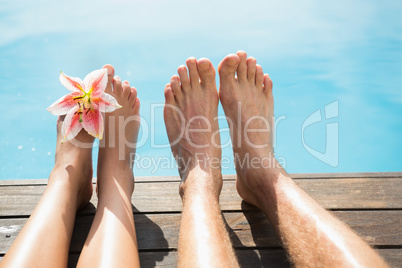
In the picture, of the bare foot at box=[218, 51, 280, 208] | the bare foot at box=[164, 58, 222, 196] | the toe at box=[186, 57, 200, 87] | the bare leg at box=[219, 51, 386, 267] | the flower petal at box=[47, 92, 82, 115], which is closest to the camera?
the bare leg at box=[219, 51, 386, 267]

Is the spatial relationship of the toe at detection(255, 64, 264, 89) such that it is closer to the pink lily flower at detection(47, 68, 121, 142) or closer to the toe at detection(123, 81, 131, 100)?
the toe at detection(123, 81, 131, 100)

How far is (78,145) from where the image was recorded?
1.69 metres

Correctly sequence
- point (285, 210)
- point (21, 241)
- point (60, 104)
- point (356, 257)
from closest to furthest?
point (356, 257)
point (21, 241)
point (285, 210)
point (60, 104)

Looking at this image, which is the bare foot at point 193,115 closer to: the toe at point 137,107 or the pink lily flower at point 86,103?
the toe at point 137,107

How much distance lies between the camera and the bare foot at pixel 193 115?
181 centimetres

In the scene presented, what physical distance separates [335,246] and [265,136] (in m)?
0.85

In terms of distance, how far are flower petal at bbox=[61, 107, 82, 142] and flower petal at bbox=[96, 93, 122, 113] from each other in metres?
0.10

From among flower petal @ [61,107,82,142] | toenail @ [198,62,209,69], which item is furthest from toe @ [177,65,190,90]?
flower petal @ [61,107,82,142]

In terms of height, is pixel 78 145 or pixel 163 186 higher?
pixel 78 145

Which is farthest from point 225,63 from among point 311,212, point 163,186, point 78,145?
point 311,212

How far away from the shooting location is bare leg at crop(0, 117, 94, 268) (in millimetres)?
1137

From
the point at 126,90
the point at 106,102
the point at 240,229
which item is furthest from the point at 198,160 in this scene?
the point at 126,90

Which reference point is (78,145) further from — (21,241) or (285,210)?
(285,210)

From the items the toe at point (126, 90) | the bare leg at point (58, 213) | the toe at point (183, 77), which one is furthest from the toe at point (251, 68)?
the bare leg at point (58, 213)
